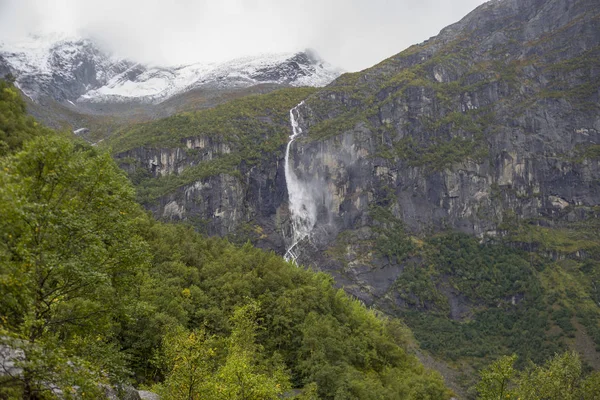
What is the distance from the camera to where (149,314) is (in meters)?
27.4

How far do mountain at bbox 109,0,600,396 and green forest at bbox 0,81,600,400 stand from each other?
91.1 m

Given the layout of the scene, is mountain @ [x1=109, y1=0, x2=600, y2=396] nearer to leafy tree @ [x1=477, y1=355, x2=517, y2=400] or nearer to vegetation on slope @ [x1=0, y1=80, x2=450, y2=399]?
leafy tree @ [x1=477, y1=355, x2=517, y2=400]

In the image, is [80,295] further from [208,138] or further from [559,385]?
[208,138]

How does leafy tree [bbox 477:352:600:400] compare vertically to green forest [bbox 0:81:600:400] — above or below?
below

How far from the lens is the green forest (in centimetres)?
1028

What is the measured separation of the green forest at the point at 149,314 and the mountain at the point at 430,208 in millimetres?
91106

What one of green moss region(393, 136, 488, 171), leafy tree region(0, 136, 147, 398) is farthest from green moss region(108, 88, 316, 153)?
leafy tree region(0, 136, 147, 398)

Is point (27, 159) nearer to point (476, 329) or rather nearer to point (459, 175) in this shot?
point (476, 329)

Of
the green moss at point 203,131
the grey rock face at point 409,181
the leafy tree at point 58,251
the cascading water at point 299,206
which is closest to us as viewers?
the leafy tree at point 58,251

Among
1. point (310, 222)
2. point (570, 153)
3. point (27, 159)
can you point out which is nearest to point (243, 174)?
point (310, 222)

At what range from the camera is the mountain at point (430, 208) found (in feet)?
481

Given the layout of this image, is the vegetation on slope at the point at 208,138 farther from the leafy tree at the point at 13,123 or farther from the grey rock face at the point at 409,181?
the leafy tree at the point at 13,123

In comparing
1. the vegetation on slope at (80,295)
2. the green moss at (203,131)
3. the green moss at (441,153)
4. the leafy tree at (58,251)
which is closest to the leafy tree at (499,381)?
the vegetation on slope at (80,295)

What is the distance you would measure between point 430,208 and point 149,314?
17054 centimetres
